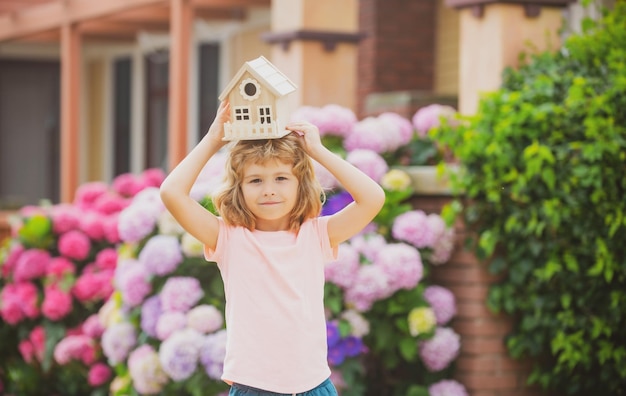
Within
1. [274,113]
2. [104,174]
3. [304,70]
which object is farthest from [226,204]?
[104,174]

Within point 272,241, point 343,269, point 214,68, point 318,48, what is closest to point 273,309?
point 272,241

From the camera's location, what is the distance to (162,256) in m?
5.51

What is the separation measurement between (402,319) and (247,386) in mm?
2303

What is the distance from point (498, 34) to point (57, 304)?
3.08 metres

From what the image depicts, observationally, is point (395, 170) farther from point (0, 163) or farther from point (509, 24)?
point (0, 163)

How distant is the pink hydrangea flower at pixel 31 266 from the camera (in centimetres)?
700

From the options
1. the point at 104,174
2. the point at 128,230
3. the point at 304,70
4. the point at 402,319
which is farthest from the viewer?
the point at 104,174

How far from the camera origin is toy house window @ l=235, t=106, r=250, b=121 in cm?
312

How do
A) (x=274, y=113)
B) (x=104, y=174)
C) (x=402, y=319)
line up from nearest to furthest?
(x=274, y=113)
(x=402, y=319)
(x=104, y=174)

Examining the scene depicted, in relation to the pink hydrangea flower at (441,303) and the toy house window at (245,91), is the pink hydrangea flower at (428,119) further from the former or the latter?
the toy house window at (245,91)

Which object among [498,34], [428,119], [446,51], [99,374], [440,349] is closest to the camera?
[440,349]

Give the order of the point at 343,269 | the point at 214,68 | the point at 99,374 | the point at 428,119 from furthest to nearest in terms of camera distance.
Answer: the point at 214,68 < the point at 99,374 < the point at 428,119 < the point at 343,269

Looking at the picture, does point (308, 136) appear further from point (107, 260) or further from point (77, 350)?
point (107, 260)

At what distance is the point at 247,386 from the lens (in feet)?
10.3
